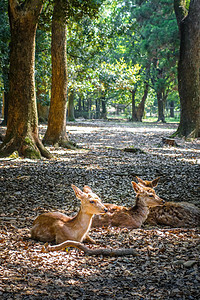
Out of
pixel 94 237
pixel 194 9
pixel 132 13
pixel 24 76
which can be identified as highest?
pixel 132 13

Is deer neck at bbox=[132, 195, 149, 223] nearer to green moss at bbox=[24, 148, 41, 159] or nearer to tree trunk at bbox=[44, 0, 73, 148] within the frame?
green moss at bbox=[24, 148, 41, 159]

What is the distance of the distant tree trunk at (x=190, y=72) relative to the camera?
1639 cm

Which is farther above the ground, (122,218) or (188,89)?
(188,89)

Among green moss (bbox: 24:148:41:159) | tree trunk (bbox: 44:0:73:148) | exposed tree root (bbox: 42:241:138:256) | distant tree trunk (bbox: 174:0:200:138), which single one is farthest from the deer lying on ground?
distant tree trunk (bbox: 174:0:200:138)

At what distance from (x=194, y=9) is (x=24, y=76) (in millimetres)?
10391

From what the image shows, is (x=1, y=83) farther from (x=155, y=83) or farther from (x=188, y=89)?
(x=155, y=83)

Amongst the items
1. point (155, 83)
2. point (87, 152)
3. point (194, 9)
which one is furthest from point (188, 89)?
point (155, 83)

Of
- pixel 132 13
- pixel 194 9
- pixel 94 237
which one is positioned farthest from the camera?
pixel 132 13

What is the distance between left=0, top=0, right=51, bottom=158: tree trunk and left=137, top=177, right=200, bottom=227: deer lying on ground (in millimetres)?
4904

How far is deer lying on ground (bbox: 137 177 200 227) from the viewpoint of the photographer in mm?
5422

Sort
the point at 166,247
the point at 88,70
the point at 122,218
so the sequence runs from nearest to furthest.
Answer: the point at 166,247 < the point at 122,218 < the point at 88,70

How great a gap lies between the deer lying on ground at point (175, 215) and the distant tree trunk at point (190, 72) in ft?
37.2

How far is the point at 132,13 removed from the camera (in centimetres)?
3528

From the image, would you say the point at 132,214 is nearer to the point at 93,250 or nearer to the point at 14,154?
the point at 93,250
